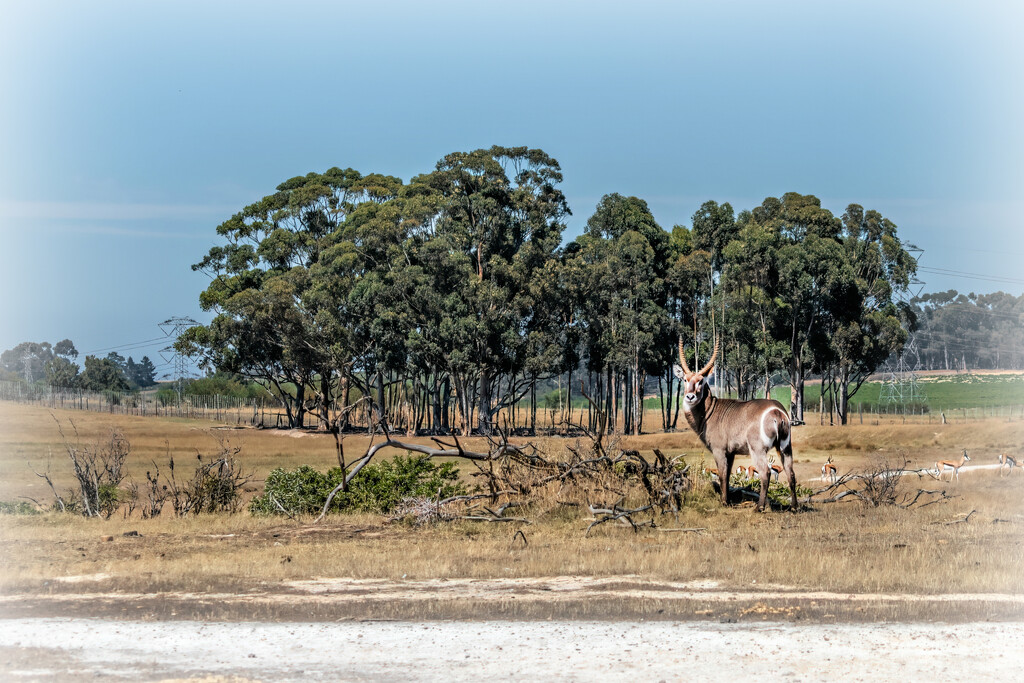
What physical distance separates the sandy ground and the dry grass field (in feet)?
5.41

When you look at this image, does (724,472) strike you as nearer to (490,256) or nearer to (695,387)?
(695,387)

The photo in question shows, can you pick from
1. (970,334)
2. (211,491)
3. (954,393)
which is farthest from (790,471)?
(970,334)

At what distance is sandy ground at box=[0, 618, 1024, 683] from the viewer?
941cm

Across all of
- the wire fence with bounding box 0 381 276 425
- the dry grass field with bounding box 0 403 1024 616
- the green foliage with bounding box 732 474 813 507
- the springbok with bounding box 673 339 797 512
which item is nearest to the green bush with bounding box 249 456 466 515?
the dry grass field with bounding box 0 403 1024 616

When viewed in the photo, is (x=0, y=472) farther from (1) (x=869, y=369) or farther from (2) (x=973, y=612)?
(1) (x=869, y=369)

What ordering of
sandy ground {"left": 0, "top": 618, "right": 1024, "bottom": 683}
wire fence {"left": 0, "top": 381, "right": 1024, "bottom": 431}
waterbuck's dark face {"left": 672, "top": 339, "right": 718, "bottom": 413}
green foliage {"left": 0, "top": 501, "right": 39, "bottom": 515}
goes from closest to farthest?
sandy ground {"left": 0, "top": 618, "right": 1024, "bottom": 683} < waterbuck's dark face {"left": 672, "top": 339, "right": 718, "bottom": 413} < green foliage {"left": 0, "top": 501, "right": 39, "bottom": 515} < wire fence {"left": 0, "top": 381, "right": 1024, "bottom": 431}

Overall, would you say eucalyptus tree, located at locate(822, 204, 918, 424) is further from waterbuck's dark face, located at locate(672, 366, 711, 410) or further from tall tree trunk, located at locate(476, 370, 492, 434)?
waterbuck's dark face, located at locate(672, 366, 711, 410)

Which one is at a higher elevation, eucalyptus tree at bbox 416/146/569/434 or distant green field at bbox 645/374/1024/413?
eucalyptus tree at bbox 416/146/569/434

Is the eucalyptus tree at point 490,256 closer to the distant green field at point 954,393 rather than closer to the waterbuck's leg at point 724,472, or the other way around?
the waterbuck's leg at point 724,472

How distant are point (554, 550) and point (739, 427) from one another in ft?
16.1

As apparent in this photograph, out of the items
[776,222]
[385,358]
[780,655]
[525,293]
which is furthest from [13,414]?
[780,655]

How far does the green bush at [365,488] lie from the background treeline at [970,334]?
15088cm

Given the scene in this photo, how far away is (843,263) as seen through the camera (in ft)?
208

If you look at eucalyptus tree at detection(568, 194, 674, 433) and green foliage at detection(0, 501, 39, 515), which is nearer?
green foliage at detection(0, 501, 39, 515)
